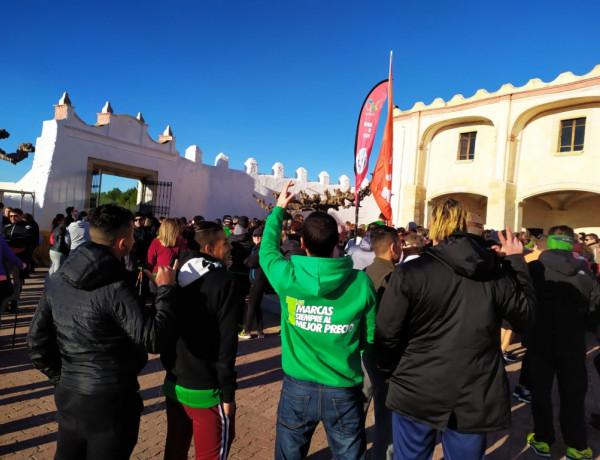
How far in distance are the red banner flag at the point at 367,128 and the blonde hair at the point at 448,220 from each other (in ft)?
23.0

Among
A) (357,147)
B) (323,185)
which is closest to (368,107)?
(357,147)

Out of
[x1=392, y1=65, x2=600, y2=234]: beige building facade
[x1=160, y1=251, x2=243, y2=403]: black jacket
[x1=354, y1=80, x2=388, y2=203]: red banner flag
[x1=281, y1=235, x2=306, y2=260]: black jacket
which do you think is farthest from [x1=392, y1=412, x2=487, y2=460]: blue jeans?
[x1=392, y1=65, x2=600, y2=234]: beige building facade

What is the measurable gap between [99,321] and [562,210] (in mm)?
23159

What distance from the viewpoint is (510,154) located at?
18.3 meters

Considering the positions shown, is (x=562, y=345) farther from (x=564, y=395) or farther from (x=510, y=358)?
(x=510, y=358)

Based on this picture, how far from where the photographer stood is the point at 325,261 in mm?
2189

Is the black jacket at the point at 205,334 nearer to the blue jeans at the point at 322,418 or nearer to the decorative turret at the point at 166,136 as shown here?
the blue jeans at the point at 322,418

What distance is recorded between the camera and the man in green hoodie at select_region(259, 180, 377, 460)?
2207 mm

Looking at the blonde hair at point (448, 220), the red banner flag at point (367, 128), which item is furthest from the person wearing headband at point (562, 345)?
the red banner flag at point (367, 128)

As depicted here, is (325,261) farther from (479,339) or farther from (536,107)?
(536,107)

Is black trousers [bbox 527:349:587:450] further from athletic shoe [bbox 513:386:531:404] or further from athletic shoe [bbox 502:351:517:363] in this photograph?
athletic shoe [bbox 502:351:517:363]

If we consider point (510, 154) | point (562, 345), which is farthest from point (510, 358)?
point (510, 154)

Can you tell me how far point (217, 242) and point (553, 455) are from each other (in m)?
3.61

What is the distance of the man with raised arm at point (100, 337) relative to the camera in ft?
6.33
